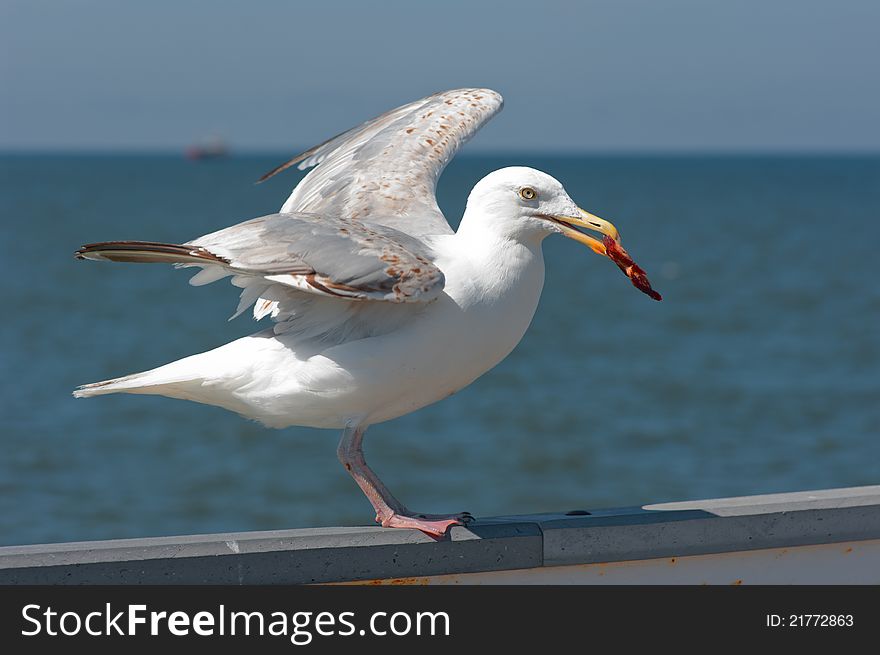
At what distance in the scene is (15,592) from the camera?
3441mm

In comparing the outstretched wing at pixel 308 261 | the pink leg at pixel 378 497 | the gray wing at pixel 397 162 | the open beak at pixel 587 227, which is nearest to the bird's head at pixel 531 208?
the open beak at pixel 587 227

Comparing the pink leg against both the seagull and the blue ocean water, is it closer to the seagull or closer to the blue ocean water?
A: the seagull

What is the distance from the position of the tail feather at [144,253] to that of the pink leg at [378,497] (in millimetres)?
745

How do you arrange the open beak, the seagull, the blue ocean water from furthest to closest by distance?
the blue ocean water
the open beak
the seagull

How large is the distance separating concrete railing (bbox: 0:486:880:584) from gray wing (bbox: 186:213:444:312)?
71 cm

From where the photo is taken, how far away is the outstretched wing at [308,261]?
379cm

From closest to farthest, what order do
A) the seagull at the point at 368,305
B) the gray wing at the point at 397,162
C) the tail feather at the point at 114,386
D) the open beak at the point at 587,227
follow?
the seagull at the point at 368,305
the open beak at the point at 587,227
the tail feather at the point at 114,386
the gray wing at the point at 397,162

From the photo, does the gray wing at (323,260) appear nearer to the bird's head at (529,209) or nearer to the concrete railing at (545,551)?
the bird's head at (529,209)

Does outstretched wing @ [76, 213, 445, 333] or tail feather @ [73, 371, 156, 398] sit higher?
outstretched wing @ [76, 213, 445, 333]

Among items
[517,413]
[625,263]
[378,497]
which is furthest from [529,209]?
[517,413]

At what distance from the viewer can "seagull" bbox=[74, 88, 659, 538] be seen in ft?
12.7

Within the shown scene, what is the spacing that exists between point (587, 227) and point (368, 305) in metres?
0.70

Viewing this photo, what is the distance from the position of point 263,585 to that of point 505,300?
1117 millimetres

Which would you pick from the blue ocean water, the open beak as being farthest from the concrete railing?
the blue ocean water
